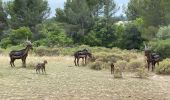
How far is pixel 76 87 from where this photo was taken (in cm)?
1902

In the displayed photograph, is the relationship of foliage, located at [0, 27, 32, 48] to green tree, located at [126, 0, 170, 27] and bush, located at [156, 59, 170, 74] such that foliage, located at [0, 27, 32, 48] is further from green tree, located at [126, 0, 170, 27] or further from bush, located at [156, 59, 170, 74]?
bush, located at [156, 59, 170, 74]

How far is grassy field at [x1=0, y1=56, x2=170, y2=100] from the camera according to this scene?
1672 cm

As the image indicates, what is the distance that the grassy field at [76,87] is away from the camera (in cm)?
1672

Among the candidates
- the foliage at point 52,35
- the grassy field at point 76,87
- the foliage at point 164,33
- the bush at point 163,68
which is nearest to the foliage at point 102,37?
the foliage at point 52,35

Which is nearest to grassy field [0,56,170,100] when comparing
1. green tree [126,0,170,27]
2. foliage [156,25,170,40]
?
foliage [156,25,170,40]

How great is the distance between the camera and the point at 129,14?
7956cm

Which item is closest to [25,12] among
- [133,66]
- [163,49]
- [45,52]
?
[45,52]

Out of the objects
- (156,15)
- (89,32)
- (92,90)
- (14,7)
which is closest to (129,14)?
(89,32)

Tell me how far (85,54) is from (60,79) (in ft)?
32.5

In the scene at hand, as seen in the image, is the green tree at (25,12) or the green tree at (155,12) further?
the green tree at (25,12)

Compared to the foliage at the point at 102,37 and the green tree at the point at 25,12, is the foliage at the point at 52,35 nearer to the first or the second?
the green tree at the point at 25,12

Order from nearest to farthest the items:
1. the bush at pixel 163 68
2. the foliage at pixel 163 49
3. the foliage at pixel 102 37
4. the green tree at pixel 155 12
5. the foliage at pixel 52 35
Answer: the bush at pixel 163 68 → the foliage at pixel 163 49 → the green tree at pixel 155 12 → the foliage at pixel 52 35 → the foliage at pixel 102 37

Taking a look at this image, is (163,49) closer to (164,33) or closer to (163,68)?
(163,68)

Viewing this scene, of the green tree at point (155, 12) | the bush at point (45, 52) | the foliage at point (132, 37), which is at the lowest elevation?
the bush at point (45, 52)
